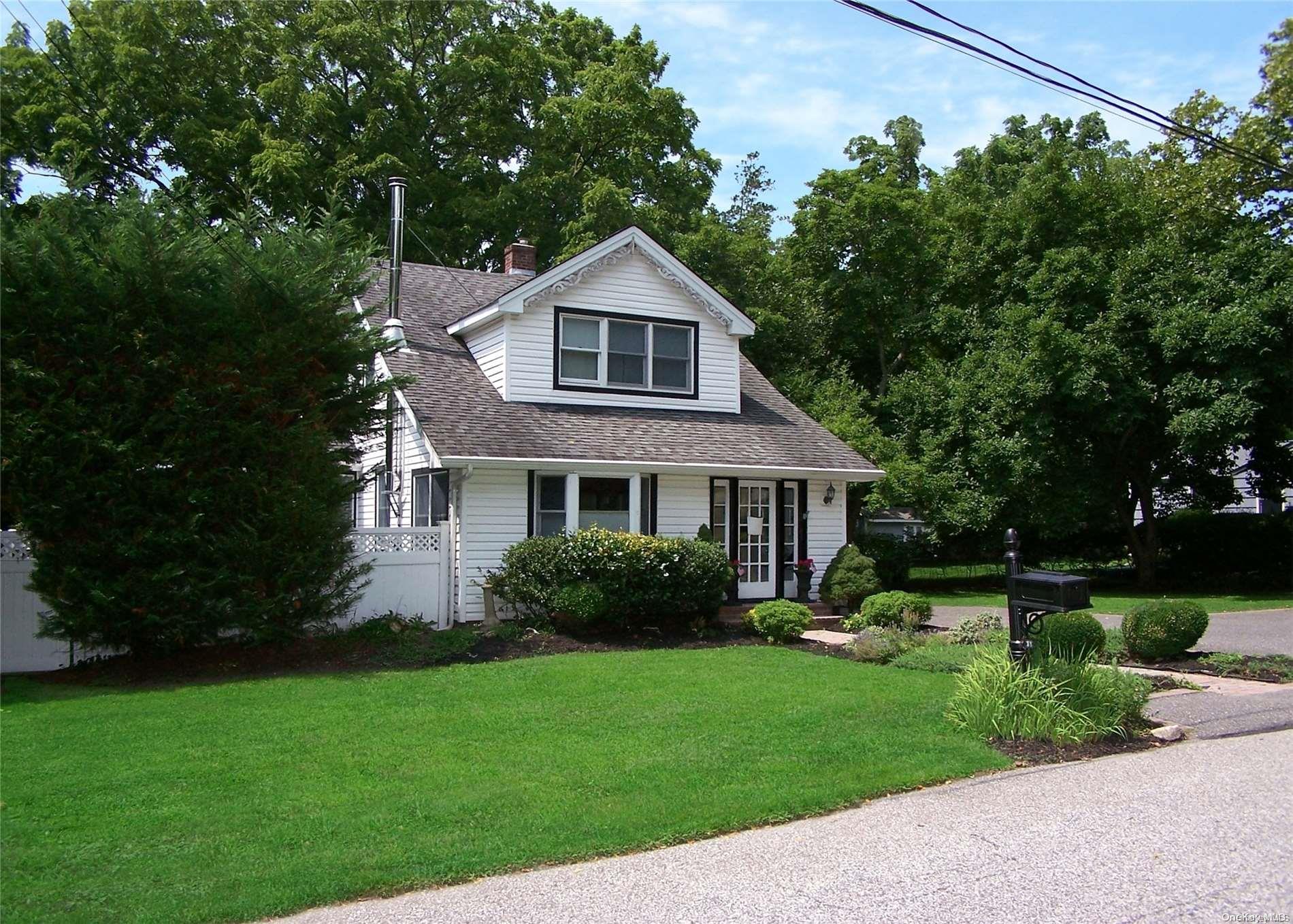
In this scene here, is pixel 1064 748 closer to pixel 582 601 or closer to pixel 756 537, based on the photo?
pixel 582 601

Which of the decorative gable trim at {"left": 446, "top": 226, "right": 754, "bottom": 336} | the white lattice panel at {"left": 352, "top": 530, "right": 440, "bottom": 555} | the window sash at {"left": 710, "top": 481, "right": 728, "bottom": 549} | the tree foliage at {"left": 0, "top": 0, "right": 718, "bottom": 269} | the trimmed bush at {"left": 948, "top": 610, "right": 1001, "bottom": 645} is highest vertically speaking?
the tree foliage at {"left": 0, "top": 0, "right": 718, "bottom": 269}

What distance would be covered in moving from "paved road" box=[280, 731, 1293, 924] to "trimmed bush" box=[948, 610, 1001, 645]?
6.27 meters

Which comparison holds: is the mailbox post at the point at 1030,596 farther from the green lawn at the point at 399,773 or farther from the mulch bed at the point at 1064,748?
the green lawn at the point at 399,773

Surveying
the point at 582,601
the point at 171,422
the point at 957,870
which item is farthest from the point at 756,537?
the point at 957,870

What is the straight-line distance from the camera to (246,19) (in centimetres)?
3061

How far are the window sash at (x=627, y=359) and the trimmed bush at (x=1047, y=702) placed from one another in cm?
1039

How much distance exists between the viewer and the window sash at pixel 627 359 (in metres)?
17.6

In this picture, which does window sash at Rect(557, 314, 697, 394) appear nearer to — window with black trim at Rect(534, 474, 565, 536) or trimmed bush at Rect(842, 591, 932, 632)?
window with black trim at Rect(534, 474, 565, 536)

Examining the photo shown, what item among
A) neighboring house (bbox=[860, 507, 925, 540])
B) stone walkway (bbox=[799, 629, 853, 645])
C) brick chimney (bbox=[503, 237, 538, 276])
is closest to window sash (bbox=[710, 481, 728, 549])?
stone walkway (bbox=[799, 629, 853, 645])

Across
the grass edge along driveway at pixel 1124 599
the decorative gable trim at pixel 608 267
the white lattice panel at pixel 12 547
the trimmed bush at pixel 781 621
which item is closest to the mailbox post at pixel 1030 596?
the trimmed bush at pixel 781 621

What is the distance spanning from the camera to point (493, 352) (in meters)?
17.6

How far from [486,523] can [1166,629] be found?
9380 millimetres

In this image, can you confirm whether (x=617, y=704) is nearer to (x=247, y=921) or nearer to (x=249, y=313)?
(x=247, y=921)

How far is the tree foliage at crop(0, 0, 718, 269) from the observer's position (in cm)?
2772
